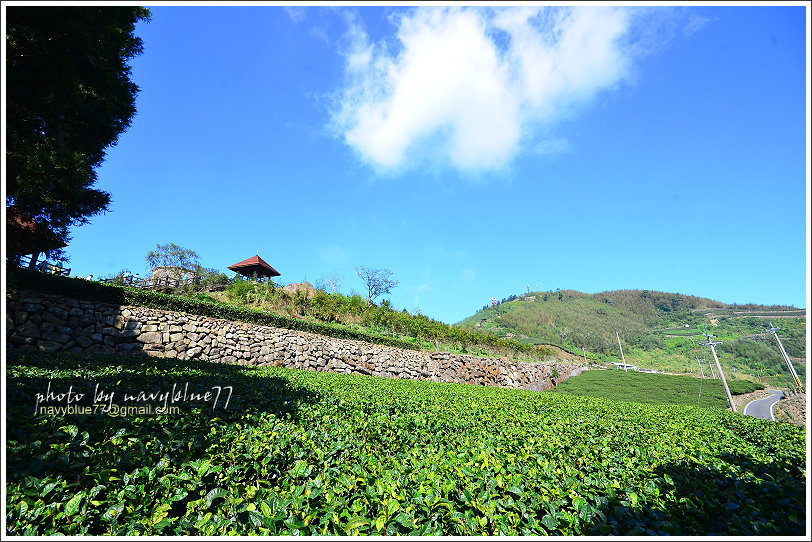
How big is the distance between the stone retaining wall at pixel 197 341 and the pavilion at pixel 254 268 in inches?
656

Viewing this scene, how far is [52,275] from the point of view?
10.2m

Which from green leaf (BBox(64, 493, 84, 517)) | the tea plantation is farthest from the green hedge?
green leaf (BBox(64, 493, 84, 517))

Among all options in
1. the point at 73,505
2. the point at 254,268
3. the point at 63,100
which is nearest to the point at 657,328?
the point at 254,268

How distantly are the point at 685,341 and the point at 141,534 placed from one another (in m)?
92.8

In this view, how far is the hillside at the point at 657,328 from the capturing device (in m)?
53.4

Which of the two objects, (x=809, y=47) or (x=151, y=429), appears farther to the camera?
(x=151, y=429)

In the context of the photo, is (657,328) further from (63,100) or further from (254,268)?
(63,100)

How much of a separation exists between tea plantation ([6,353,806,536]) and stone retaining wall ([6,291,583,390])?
7.11 meters

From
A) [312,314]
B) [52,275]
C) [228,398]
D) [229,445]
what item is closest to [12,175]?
[52,275]

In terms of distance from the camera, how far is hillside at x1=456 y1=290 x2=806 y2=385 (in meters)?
53.4

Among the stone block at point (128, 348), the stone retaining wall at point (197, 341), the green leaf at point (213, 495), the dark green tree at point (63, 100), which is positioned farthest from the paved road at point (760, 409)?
the dark green tree at point (63, 100)

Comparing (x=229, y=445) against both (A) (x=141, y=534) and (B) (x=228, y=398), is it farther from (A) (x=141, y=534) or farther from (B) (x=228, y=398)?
(B) (x=228, y=398)

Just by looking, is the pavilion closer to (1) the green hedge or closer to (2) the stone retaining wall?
(1) the green hedge

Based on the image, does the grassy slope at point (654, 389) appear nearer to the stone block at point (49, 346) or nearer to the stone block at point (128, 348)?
the stone block at point (128, 348)
